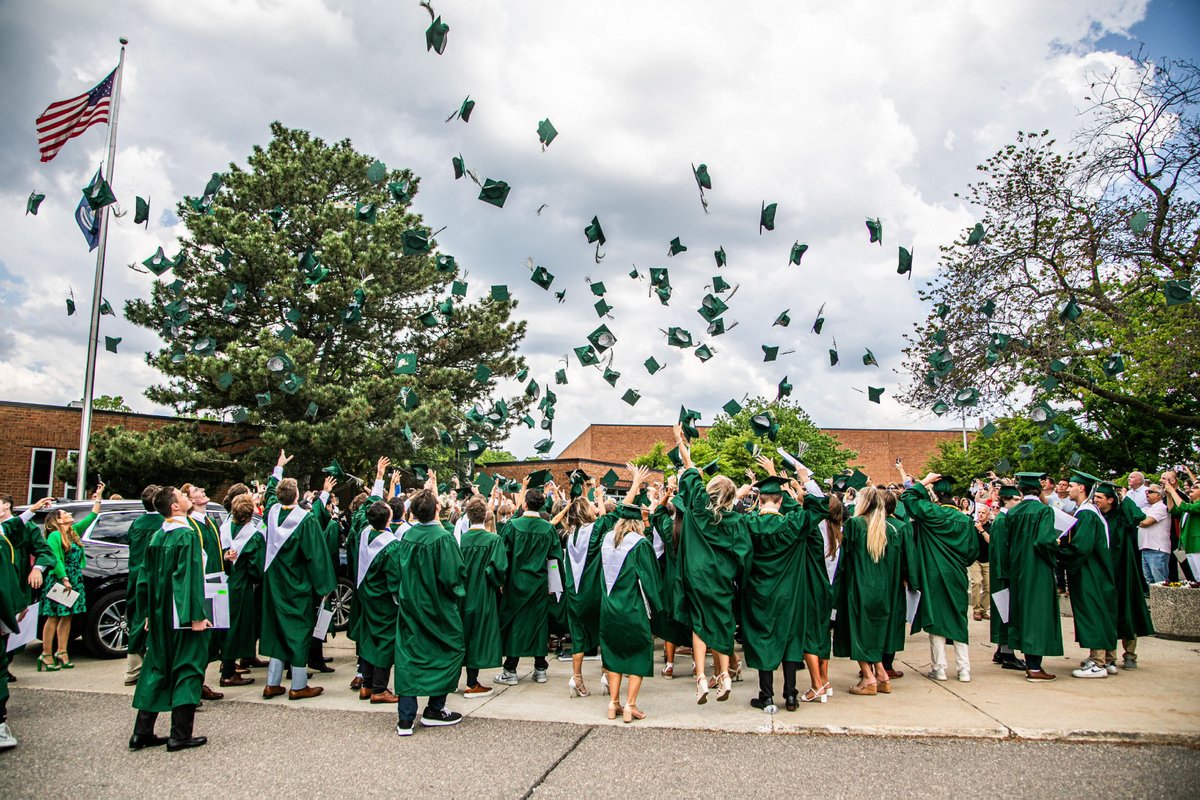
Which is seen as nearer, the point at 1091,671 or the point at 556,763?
the point at 556,763

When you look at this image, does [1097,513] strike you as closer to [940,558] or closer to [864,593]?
[940,558]

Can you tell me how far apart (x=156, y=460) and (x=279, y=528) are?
14.7m

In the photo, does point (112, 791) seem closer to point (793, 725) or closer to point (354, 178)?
point (793, 725)

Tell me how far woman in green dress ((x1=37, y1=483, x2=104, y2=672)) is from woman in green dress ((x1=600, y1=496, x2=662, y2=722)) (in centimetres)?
557

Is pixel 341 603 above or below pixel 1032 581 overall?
below

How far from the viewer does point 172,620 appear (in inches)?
196

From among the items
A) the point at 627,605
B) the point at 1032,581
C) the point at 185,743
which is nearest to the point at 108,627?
the point at 185,743

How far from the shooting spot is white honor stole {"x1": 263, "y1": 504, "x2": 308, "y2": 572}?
6508 millimetres

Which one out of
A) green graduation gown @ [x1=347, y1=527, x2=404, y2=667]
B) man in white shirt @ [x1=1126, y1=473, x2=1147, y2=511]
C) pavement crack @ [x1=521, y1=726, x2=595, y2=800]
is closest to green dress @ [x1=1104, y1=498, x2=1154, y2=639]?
man in white shirt @ [x1=1126, y1=473, x2=1147, y2=511]

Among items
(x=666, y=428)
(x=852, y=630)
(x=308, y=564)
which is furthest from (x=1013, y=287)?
(x=666, y=428)

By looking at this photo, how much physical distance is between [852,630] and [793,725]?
132cm

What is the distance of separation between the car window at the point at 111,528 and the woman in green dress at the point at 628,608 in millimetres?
5728

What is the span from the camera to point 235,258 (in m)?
18.9

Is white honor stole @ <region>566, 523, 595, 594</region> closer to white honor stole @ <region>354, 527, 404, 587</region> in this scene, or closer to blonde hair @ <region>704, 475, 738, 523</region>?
blonde hair @ <region>704, 475, 738, 523</region>
